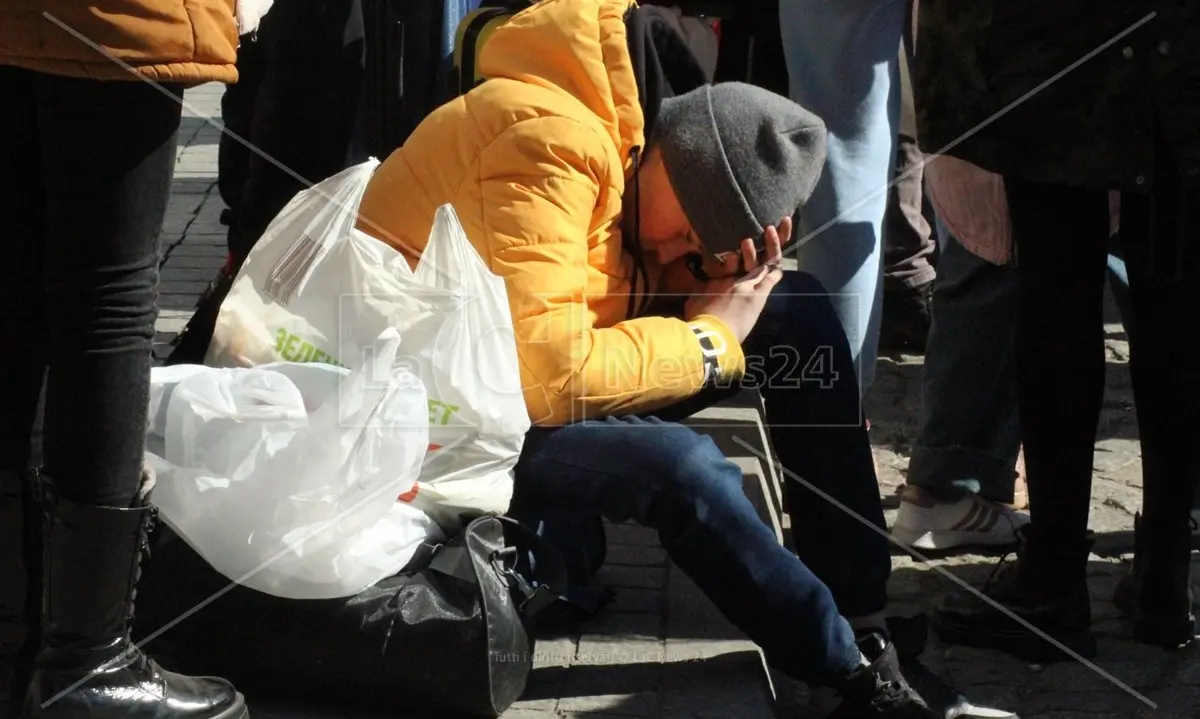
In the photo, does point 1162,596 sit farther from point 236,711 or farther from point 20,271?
point 20,271

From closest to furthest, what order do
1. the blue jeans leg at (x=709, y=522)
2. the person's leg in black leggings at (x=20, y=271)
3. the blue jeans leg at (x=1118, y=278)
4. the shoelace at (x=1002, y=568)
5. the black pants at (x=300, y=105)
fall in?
the person's leg in black leggings at (x=20, y=271) → the blue jeans leg at (x=709, y=522) → the shoelace at (x=1002, y=568) → the blue jeans leg at (x=1118, y=278) → the black pants at (x=300, y=105)

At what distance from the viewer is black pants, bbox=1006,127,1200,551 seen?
2.80m

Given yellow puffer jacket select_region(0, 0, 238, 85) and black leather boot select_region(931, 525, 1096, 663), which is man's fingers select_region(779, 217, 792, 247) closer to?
black leather boot select_region(931, 525, 1096, 663)

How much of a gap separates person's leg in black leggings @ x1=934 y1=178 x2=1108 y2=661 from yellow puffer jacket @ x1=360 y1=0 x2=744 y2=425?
0.58 m

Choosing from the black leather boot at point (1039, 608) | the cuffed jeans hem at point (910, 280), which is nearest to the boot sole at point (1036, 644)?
the black leather boot at point (1039, 608)

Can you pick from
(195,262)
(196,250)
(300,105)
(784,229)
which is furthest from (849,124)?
(196,250)

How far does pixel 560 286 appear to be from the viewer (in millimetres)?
2506

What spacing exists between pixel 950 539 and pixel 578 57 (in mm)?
1488

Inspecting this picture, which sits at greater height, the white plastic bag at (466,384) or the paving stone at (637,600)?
the white plastic bag at (466,384)

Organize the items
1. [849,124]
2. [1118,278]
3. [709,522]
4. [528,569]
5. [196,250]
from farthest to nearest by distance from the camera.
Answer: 1. [196,250]
2. [1118,278]
3. [849,124]
4. [528,569]
5. [709,522]

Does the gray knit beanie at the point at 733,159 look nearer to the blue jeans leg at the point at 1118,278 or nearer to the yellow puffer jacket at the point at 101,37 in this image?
the yellow puffer jacket at the point at 101,37

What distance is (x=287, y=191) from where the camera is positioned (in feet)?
13.2

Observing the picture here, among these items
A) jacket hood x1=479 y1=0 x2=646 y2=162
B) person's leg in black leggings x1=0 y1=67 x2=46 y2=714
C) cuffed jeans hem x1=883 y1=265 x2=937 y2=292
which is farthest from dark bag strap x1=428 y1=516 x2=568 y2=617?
cuffed jeans hem x1=883 y1=265 x2=937 y2=292

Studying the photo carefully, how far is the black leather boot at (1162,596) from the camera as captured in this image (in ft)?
9.77
